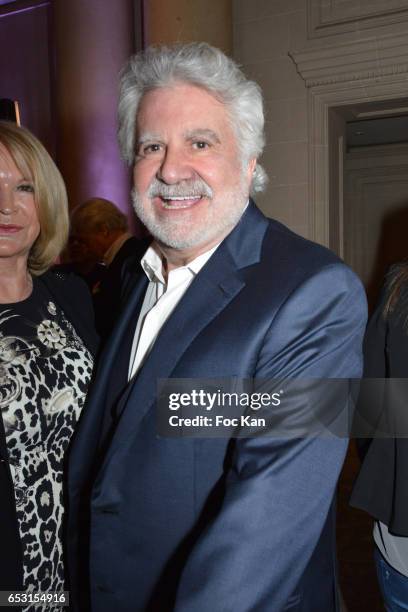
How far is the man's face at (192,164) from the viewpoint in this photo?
1299 millimetres

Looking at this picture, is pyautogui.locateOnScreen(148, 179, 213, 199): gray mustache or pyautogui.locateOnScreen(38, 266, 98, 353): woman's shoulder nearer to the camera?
pyautogui.locateOnScreen(148, 179, 213, 199): gray mustache

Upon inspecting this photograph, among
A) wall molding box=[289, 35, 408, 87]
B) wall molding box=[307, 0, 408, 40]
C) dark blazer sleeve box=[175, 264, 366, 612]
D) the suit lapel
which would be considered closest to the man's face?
the suit lapel

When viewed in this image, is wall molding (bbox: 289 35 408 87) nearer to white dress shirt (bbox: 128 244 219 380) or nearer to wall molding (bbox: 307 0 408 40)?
wall molding (bbox: 307 0 408 40)

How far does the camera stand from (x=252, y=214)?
1314 mm

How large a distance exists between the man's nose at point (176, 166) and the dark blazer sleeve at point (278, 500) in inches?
18.4

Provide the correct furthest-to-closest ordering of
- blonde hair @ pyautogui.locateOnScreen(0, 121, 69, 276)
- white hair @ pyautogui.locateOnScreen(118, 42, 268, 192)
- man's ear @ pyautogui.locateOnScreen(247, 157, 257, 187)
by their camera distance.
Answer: blonde hair @ pyautogui.locateOnScreen(0, 121, 69, 276) → man's ear @ pyautogui.locateOnScreen(247, 157, 257, 187) → white hair @ pyautogui.locateOnScreen(118, 42, 268, 192)

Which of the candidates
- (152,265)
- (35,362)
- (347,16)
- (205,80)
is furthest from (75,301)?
(347,16)

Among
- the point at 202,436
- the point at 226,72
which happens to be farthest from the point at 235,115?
the point at 202,436

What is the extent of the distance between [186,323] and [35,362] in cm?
63

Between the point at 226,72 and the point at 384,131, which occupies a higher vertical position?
the point at 384,131

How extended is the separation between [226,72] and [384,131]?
7.11 meters

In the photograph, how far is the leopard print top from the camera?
1.50 meters

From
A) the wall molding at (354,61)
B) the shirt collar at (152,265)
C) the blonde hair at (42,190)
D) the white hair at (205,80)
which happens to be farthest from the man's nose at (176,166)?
the wall molding at (354,61)

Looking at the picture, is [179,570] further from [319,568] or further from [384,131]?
[384,131]
